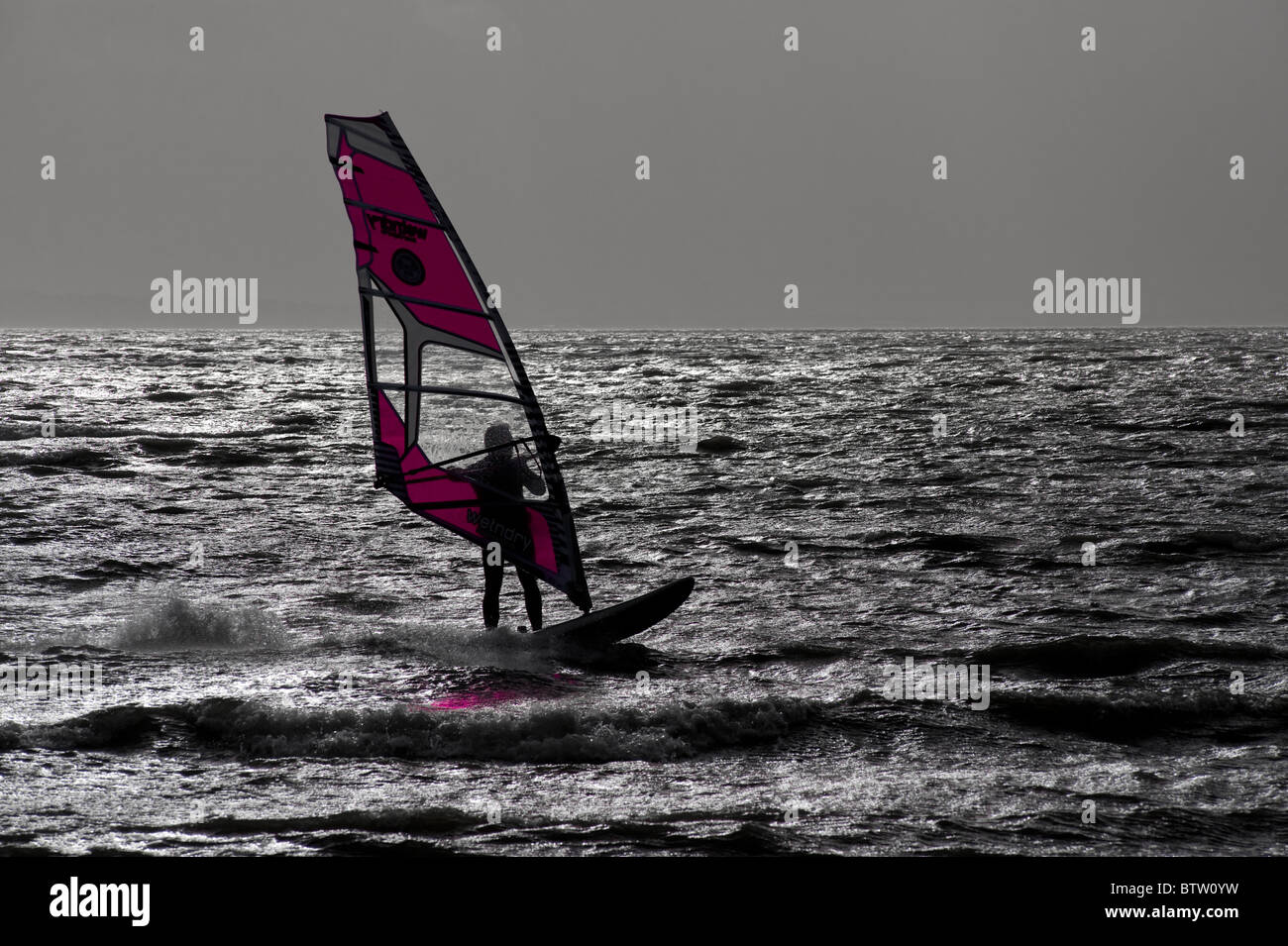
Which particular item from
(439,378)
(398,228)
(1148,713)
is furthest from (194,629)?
(1148,713)

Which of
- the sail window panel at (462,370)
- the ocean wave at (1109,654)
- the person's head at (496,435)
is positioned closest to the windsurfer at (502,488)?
the person's head at (496,435)

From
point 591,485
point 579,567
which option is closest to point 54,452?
point 591,485

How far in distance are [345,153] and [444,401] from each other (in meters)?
2.33

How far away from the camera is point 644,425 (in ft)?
A: 94.0

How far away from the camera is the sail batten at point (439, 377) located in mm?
9555

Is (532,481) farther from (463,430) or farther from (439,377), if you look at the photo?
(439,377)

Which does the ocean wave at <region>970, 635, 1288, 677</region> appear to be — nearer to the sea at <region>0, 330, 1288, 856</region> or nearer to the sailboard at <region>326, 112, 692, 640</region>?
the sea at <region>0, 330, 1288, 856</region>

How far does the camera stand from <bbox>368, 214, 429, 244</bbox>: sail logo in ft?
31.7

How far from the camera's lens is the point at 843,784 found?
22.4 feet

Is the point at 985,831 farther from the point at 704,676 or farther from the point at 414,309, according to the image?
the point at 414,309

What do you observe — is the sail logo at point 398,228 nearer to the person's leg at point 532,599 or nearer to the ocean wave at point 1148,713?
the person's leg at point 532,599

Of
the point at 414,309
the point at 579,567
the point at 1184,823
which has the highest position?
the point at 414,309
